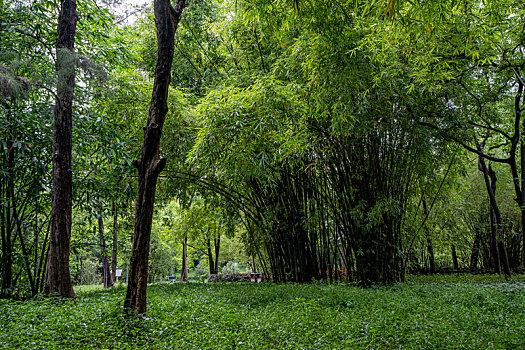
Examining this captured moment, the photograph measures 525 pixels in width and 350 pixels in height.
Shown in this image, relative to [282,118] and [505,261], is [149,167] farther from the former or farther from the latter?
[505,261]

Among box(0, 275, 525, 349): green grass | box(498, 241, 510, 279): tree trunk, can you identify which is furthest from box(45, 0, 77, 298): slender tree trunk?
box(498, 241, 510, 279): tree trunk

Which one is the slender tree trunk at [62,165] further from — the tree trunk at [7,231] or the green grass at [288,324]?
the tree trunk at [7,231]

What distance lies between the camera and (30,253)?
484cm

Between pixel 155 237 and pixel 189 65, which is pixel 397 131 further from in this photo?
pixel 155 237

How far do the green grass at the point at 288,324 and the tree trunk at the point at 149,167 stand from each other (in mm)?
252

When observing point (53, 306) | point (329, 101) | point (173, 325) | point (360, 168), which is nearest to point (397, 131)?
point (360, 168)

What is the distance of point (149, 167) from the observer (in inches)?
121

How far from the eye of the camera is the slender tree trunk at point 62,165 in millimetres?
3846

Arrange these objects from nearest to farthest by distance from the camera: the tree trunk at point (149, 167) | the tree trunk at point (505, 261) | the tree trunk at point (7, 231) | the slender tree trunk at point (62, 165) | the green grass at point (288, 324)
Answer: the green grass at point (288, 324) → the tree trunk at point (149, 167) → the slender tree trunk at point (62, 165) → the tree trunk at point (7, 231) → the tree trunk at point (505, 261)

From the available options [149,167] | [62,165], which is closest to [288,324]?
[149,167]

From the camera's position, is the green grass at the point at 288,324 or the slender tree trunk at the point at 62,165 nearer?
the green grass at the point at 288,324


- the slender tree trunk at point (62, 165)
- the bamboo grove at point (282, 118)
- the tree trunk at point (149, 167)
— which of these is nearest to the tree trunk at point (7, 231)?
the bamboo grove at point (282, 118)

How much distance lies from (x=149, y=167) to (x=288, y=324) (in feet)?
5.94

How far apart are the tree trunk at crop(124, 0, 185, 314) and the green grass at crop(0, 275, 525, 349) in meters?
0.25
